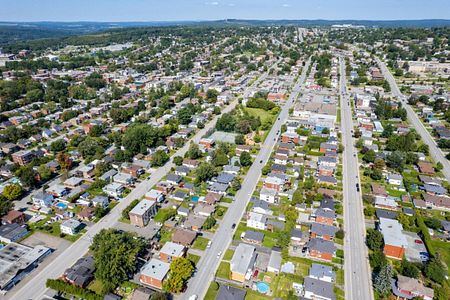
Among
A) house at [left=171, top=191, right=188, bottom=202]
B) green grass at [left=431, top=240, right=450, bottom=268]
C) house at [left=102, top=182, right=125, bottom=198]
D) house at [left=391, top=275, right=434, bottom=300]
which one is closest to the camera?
house at [left=391, top=275, right=434, bottom=300]

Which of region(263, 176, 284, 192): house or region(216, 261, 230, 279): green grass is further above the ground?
region(263, 176, 284, 192): house

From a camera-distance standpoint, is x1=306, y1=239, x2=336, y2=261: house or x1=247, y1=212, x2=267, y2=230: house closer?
x1=306, y1=239, x2=336, y2=261: house

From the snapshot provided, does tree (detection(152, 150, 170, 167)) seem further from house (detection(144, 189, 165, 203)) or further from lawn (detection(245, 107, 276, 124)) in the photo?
lawn (detection(245, 107, 276, 124))

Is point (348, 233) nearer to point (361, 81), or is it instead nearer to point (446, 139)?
point (446, 139)

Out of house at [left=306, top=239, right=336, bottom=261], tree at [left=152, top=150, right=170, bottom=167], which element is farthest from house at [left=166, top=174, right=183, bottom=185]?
house at [left=306, top=239, right=336, bottom=261]

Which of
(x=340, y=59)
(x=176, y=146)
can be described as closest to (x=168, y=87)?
(x=176, y=146)

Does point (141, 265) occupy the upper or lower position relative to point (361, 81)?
lower
